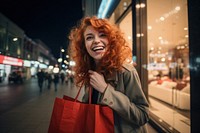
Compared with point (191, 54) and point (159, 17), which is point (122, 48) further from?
point (159, 17)

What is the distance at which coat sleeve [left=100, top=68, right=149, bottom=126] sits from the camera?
110 centimetres

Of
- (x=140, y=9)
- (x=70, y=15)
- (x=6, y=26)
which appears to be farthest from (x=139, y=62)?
(x=70, y=15)

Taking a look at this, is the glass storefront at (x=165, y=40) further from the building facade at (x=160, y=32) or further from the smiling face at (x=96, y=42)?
the smiling face at (x=96, y=42)

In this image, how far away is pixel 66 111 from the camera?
3.73 feet

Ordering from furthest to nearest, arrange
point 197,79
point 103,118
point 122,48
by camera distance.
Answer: point 197,79 < point 122,48 < point 103,118

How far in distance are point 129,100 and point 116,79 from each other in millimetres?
163

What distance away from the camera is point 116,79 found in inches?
47.4

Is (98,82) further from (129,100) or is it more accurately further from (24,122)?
(24,122)

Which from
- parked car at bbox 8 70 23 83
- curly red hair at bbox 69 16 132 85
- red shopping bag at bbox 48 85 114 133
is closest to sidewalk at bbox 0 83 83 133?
curly red hair at bbox 69 16 132 85

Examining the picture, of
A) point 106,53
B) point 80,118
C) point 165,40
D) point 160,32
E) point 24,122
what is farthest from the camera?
point 165,40

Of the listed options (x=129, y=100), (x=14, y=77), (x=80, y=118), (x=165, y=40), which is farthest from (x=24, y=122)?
(x=14, y=77)

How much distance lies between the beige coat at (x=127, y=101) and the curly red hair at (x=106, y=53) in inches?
2.9

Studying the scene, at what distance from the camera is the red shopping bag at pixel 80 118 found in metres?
1.04

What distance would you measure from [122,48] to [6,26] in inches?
831
